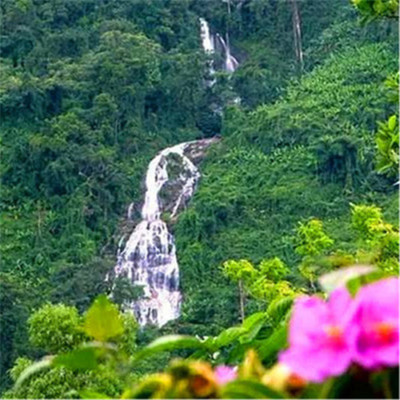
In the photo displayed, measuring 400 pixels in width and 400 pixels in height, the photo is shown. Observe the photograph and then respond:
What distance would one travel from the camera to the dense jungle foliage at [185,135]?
930 centimetres

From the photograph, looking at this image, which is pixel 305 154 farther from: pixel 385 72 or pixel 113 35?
pixel 113 35

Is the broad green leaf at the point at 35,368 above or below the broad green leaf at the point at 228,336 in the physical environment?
above

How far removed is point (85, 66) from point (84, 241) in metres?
2.30

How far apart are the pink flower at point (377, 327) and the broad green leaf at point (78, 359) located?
0.26ft

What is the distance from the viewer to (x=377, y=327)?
0.22m

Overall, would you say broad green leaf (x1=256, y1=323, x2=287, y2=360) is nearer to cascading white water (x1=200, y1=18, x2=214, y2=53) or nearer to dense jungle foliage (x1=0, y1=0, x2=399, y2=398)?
dense jungle foliage (x1=0, y1=0, x2=399, y2=398)

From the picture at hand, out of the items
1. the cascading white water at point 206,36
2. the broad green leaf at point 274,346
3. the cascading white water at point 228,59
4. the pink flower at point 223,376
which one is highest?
the pink flower at point 223,376

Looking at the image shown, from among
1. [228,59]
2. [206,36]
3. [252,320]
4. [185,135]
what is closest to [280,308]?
[252,320]

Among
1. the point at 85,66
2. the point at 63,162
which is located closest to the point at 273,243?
the point at 63,162

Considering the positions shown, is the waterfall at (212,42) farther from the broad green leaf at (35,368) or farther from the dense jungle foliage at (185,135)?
the broad green leaf at (35,368)

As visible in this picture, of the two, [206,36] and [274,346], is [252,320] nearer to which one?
[274,346]

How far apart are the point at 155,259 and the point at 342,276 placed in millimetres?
9049

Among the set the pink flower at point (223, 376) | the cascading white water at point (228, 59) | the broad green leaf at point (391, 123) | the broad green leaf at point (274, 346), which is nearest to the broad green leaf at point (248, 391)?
the pink flower at point (223, 376)

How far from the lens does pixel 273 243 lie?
381 inches
